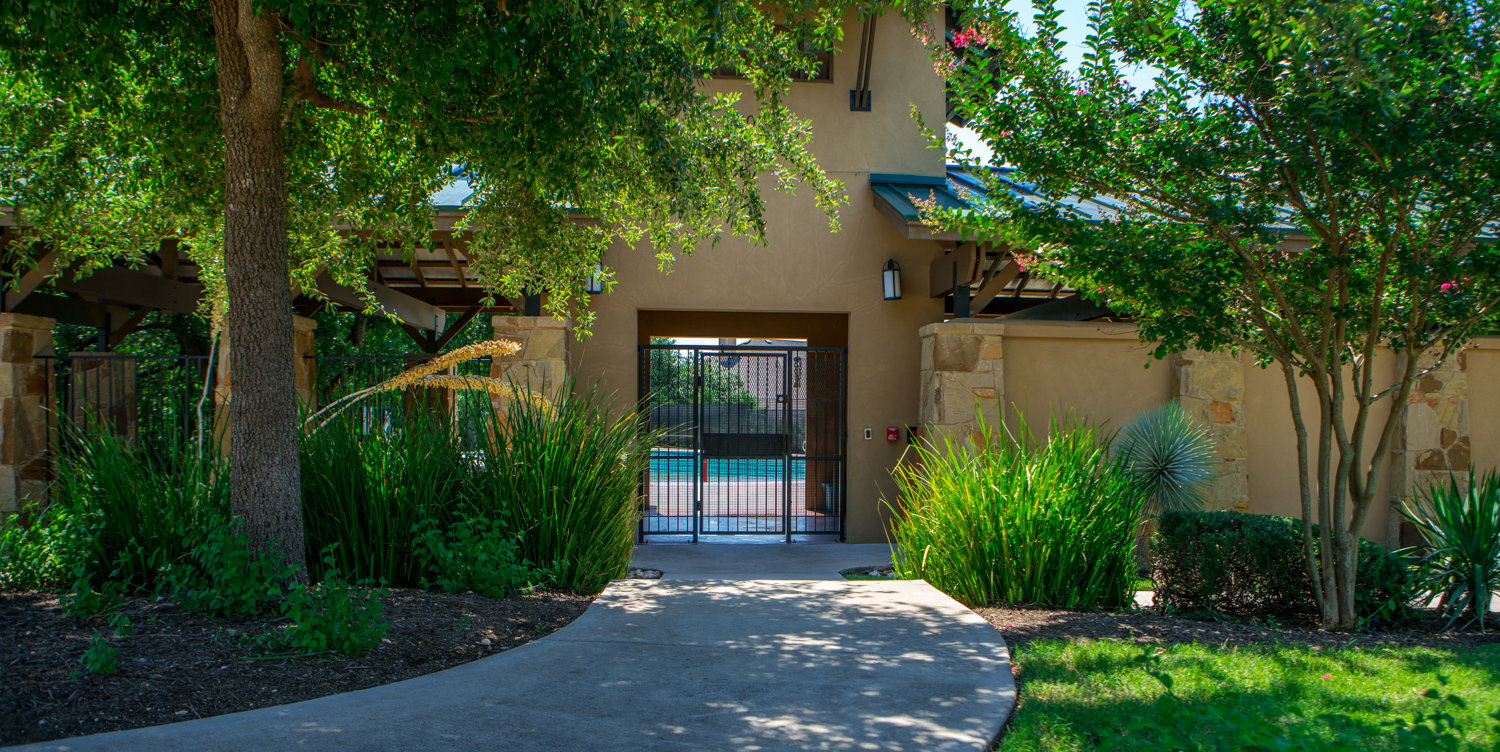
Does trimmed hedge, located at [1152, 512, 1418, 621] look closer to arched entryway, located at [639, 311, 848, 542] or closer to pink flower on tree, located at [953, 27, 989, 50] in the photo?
pink flower on tree, located at [953, 27, 989, 50]

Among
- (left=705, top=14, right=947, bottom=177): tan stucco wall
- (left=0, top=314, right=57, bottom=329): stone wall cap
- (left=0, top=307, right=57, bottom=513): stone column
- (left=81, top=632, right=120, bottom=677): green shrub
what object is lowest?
(left=81, top=632, right=120, bottom=677): green shrub

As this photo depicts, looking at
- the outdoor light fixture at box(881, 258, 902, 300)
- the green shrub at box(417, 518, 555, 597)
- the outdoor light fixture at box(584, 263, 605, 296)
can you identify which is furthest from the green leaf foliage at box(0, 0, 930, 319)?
the outdoor light fixture at box(881, 258, 902, 300)

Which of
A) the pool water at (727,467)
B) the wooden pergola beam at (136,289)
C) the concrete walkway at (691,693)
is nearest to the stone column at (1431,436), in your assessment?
the pool water at (727,467)

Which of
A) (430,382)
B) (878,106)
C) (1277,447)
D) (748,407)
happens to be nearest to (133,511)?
(430,382)

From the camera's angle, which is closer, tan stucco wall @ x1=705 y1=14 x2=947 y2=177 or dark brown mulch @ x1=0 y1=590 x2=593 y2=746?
dark brown mulch @ x1=0 y1=590 x2=593 y2=746

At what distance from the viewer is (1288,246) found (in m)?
9.52

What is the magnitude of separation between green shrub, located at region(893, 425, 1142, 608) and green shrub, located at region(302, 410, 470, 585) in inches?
126

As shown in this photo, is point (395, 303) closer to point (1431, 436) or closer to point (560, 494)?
point (560, 494)

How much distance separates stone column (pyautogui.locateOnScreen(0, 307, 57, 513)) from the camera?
893cm

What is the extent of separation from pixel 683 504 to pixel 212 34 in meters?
9.79

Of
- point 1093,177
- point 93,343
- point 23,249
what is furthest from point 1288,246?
point 93,343

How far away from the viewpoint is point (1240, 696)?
391cm

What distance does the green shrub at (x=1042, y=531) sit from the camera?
6.09 m

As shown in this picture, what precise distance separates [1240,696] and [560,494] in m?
4.00
